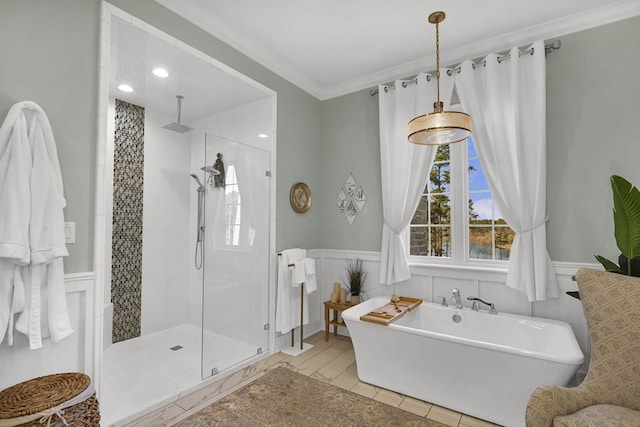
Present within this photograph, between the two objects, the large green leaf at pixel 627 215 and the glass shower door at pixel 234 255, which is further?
the glass shower door at pixel 234 255

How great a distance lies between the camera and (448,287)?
306 centimetres

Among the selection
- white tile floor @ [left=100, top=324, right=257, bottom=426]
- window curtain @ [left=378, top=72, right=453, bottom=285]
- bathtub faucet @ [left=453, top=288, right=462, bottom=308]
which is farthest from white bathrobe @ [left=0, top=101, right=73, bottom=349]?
bathtub faucet @ [left=453, top=288, right=462, bottom=308]

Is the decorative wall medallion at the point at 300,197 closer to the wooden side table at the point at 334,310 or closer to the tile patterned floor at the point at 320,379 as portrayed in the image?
the wooden side table at the point at 334,310

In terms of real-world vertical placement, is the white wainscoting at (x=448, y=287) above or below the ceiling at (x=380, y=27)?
below

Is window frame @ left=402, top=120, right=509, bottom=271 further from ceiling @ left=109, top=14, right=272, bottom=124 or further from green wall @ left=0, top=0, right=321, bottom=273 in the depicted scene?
green wall @ left=0, top=0, right=321, bottom=273

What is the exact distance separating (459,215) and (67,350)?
10.5ft

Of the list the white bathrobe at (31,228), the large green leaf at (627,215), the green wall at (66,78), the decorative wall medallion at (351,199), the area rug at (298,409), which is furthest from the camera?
the decorative wall medallion at (351,199)

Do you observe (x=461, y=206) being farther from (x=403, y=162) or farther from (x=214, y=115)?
(x=214, y=115)

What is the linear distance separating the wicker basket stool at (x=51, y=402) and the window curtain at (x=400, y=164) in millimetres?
2501

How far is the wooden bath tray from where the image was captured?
2465 millimetres

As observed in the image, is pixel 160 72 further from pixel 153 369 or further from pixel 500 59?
pixel 500 59

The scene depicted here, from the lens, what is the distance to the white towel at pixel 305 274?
317 cm

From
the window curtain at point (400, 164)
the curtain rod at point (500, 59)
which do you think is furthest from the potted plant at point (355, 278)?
the curtain rod at point (500, 59)

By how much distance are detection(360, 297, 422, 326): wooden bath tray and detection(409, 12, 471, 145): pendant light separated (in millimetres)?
1394
